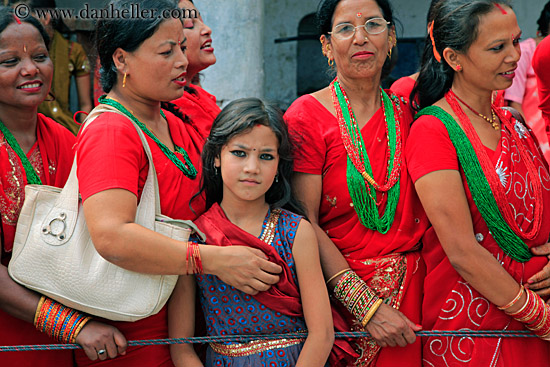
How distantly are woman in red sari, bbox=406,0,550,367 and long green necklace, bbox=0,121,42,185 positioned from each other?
153 centimetres

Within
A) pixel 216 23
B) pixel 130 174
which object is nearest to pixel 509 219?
pixel 130 174

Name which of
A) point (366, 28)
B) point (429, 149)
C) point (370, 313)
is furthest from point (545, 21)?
Answer: point (370, 313)

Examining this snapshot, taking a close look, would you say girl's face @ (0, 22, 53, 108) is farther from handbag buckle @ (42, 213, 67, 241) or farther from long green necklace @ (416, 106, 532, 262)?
long green necklace @ (416, 106, 532, 262)

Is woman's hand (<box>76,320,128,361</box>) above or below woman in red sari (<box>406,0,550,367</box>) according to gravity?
below

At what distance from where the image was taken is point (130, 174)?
245 centimetres

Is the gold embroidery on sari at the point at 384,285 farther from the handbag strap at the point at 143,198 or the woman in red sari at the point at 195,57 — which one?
the woman in red sari at the point at 195,57

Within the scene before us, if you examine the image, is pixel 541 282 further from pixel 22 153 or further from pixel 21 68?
pixel 21 68

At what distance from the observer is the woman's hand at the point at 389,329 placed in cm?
269

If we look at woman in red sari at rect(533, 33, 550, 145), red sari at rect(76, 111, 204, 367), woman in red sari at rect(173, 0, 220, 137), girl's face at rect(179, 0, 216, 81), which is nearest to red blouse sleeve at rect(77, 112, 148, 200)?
red sari at rect(76, 111, 204, 367)

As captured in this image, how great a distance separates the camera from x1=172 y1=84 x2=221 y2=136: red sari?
3.35 metres

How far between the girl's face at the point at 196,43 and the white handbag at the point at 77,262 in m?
1.05

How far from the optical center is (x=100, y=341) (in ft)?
Answer: 8.27

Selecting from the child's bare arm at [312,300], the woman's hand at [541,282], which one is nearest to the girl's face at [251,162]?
the child's bare arm at [312,300]

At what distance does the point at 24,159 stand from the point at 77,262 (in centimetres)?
60
